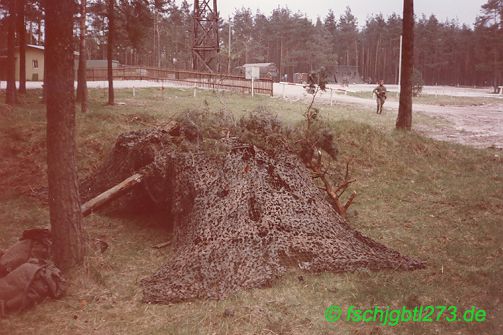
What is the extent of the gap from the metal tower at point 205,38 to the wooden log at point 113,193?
96.5ft

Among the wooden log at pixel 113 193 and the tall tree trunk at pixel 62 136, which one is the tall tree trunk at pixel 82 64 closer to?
the wooden log at pixel 113 193

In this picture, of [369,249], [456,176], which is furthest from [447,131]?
[369,249]

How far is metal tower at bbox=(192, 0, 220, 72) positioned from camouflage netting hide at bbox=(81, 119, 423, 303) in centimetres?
2943

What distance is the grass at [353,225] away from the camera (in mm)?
5363

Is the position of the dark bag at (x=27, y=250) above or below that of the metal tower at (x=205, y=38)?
below

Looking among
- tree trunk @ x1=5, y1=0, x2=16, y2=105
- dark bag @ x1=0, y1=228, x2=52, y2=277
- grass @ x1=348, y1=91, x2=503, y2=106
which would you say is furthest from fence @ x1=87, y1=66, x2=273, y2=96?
dark bag @ x1=0, y1=228, x2=52, y2=277

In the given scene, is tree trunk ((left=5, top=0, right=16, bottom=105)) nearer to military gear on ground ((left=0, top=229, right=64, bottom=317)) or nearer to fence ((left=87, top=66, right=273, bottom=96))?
fence ((left=87, top=66, right=273, bottom=96))

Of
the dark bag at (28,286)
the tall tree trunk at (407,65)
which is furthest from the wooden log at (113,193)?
the tall tree trunk at (407,65)

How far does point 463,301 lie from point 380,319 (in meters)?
1.17

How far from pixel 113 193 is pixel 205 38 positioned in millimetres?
31980

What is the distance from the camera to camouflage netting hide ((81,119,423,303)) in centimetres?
631

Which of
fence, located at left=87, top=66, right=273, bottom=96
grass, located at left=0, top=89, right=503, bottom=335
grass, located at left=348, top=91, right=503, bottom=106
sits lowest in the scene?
grass, located at left=0, top=89, right=503, bottom=335

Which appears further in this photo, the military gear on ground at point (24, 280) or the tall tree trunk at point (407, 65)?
the tall tree trunk at point (407, 65)

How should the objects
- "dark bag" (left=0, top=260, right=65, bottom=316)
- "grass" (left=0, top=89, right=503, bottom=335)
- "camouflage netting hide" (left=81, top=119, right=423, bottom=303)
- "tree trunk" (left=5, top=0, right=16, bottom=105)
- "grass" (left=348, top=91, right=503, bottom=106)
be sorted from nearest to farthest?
"grass" (left=0, top=89, right=503, bottom=335)
"dark bag" (left=0, top=260, right=65, bottom=316)
"camouflage netting hide" (left=81, top=119, right=423, bottom=303)
"tree trunk" (left=5, top=0, right=16, bottom=105)
"grass" (left=348, top=91, right=503, bottom=106)
